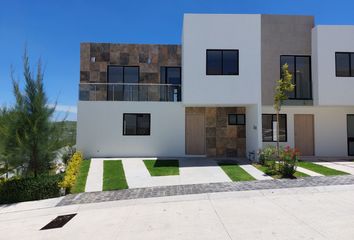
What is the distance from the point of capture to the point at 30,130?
29.0 ft

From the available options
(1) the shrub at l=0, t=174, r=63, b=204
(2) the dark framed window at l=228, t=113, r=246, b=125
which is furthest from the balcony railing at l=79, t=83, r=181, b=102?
(1) the shrub at l=0, t=174, r=63, b=204

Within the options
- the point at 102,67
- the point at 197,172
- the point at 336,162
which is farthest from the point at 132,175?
the point at 336,162

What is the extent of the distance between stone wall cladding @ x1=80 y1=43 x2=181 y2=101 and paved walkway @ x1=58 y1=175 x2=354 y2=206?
33.1ft

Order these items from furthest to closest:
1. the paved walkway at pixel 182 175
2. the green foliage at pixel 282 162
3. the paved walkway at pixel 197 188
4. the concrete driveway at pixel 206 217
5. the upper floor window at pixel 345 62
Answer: the upper floor window at pixel 345 62
the green foliage at pixel 282 162
the paved walkway at pixel 182 175
the paved walkway at pixel 197 188
the concrete driveway at pixel 206 217

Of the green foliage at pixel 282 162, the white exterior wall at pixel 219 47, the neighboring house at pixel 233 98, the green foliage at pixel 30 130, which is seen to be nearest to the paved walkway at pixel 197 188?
the green foliage at pixel 282 162

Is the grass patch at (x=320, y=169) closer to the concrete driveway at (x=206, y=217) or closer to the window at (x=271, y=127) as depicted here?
the concrete driveway at (x=206, y=217)

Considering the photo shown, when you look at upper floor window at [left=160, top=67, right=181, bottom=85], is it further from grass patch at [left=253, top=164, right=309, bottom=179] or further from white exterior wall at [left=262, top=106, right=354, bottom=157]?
→ grass patch at [left=253, top=164, right=309, bottom=179]

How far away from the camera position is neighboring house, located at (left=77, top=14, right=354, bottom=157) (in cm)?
1305

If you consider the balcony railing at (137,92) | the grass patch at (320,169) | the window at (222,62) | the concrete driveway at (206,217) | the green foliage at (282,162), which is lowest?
the concrete driveway at (206,217)

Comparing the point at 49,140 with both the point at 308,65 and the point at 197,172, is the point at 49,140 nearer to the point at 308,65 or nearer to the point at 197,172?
the point at 197,172

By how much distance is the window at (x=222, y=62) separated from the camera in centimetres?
1312

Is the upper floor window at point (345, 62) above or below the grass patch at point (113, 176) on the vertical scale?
above

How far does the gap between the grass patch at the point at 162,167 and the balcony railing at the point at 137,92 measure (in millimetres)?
3821

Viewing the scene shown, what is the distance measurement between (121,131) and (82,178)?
16.0ft
